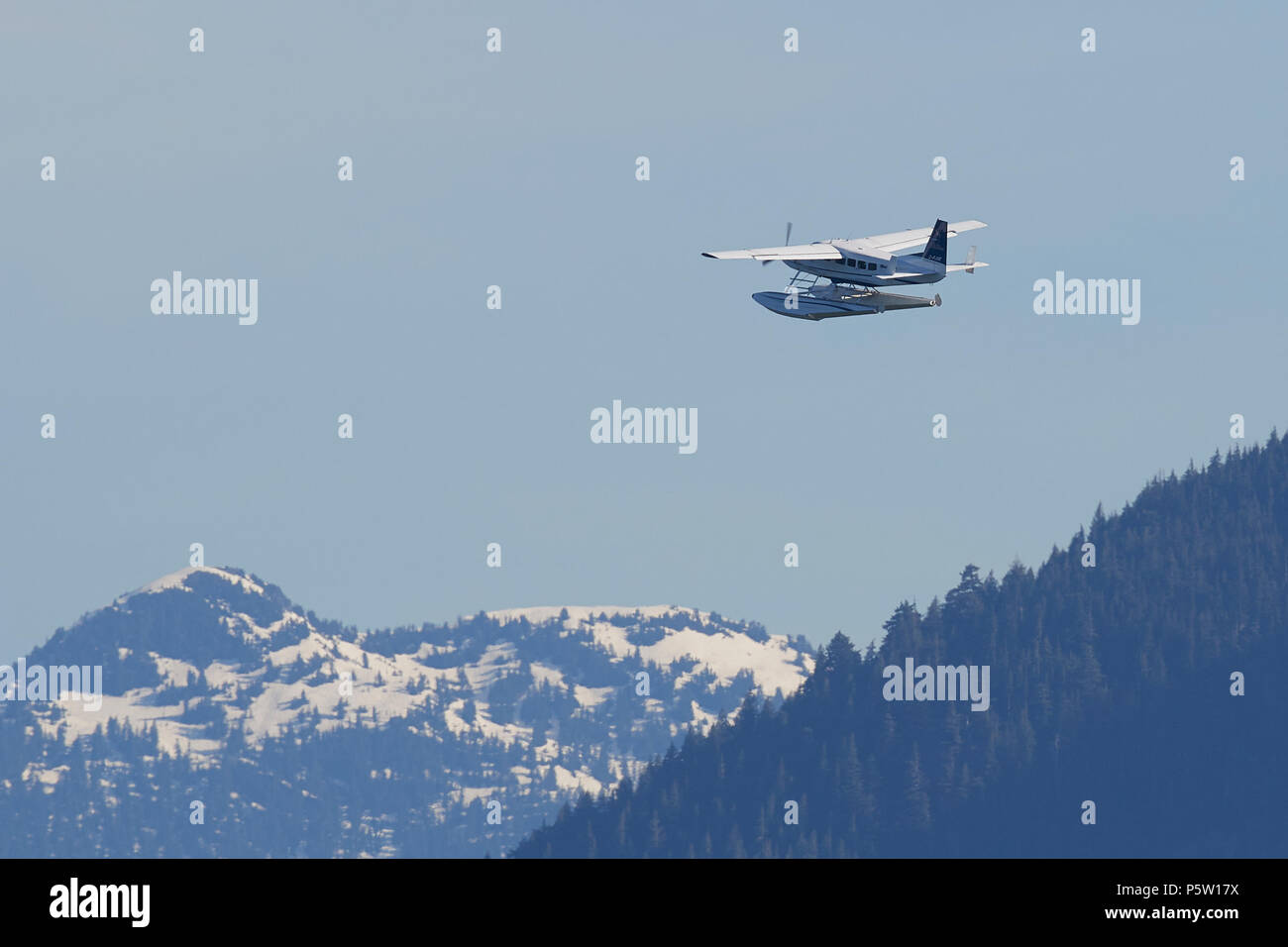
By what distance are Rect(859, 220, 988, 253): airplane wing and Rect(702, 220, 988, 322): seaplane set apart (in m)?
14.6

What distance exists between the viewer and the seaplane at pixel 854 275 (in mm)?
139125

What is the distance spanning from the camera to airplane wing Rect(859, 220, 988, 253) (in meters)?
158

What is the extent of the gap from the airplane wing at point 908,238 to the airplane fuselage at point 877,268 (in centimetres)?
1615

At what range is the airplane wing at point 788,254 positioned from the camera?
142m

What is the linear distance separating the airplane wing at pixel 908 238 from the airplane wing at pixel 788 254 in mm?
12551

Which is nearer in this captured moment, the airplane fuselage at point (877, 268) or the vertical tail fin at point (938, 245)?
the airplane fuselage at point (877, 268)

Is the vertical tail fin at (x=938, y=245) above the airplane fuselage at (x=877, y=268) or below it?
above

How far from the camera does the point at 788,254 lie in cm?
14400

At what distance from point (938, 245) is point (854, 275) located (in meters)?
6.52

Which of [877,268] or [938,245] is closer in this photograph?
[877,268]

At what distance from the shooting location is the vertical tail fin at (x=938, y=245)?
5571 inches
